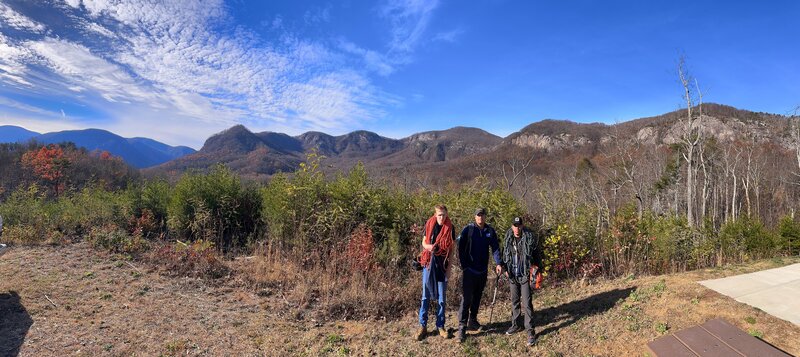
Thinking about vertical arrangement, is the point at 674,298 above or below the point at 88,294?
above

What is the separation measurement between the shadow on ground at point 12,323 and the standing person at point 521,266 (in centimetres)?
611

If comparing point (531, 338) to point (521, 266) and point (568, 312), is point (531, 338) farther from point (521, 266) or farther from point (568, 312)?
point (568, 312)

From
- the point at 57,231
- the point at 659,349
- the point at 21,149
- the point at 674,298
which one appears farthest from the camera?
the point at 21,149

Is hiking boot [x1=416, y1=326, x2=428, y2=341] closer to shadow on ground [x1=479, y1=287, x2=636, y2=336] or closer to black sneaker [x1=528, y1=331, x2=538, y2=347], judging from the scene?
shadow on ground [x1=479, y1=287, x2=636, y2=336]

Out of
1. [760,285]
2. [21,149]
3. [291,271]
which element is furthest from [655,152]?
[21,149]

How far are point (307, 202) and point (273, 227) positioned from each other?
1240mm

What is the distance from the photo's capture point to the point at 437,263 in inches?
190

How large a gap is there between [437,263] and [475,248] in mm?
541

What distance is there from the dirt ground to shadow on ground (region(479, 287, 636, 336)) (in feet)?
0.05

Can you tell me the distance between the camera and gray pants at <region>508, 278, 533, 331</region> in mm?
4500

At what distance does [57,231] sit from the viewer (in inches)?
382

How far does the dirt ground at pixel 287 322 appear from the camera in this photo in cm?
429

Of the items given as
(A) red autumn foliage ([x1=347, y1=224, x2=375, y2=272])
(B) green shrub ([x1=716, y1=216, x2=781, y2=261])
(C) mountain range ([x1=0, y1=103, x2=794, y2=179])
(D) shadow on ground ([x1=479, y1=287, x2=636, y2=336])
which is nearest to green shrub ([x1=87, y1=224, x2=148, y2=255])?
(C) mountain range ([x1=0, y1=103, x2=794, y2=179])

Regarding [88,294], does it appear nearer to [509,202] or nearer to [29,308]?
[29,308]
